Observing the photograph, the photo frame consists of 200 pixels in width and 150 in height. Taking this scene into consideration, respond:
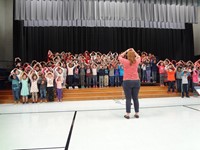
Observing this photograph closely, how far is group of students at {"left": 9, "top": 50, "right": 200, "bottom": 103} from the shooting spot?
8.95m

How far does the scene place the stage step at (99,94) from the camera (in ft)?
30.7

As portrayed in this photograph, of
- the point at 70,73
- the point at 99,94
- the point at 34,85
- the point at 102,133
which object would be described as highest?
the point at 70,73

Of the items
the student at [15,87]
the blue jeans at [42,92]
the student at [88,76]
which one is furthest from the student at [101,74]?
the student at [15,87]

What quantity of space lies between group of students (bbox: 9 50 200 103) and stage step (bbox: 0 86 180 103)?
449 mm

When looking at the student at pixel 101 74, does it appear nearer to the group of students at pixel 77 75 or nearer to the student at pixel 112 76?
the group of students at pixel 77 75

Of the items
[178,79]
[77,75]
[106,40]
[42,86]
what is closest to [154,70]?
[178,79]

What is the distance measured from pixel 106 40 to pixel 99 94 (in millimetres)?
7598

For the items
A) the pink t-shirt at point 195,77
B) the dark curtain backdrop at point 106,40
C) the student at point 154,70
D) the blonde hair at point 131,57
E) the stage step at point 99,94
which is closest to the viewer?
the blonde hair at point 131,57

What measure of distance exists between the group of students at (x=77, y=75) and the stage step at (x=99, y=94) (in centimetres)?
45

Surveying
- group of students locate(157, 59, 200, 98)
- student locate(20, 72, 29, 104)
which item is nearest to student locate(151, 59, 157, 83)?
group of students locate(157, 59, 200, 98)

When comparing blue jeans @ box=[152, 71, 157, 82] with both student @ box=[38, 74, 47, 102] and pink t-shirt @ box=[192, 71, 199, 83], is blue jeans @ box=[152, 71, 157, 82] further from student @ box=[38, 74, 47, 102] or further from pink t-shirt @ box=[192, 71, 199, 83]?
student @ box=[38, 74, 47, 102]

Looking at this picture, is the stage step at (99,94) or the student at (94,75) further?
the student at (94,75)

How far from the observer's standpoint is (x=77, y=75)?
1076 centimetres

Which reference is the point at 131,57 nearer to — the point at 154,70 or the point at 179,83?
the point at 179,83
